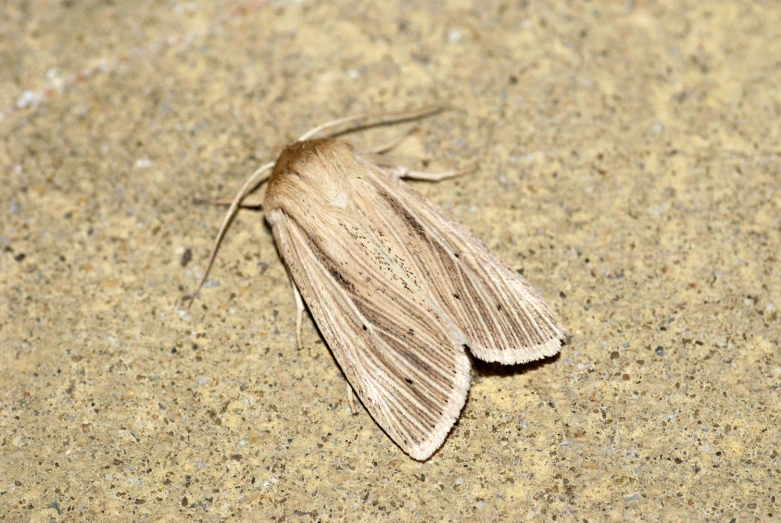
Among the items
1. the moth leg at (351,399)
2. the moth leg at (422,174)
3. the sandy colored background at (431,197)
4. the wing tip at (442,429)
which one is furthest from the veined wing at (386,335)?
the moth leg at (422,174)

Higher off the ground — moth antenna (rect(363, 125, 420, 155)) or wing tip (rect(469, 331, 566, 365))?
moth antenna (rect(363, 125, 420, 155))

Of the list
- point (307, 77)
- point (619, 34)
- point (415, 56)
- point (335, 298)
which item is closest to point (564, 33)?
point (619, 34)

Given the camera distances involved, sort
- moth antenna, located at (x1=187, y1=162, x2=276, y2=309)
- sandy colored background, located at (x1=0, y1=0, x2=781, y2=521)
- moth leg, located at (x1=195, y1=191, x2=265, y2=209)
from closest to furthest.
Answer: sandy colored background, located at (x1=0, y1=0, x2=781, y2=521), moth antenna, located at (x1=187, y1=162, x2=276, y2=309), moth leg, located at (x1=195, y1=191, x2=265, y2=209)

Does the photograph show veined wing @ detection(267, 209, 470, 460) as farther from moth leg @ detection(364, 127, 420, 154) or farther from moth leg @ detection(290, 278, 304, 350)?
moth leg @ detection(364, 127, 420, 154)

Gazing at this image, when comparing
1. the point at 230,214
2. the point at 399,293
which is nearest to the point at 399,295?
the point at 399,293

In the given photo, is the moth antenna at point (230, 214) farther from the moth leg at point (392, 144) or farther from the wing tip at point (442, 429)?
the wing tip at point (442, 429)

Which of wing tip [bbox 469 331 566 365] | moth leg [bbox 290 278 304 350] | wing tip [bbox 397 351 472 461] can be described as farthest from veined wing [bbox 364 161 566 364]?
moth leg [bbox 290 278 304 350]

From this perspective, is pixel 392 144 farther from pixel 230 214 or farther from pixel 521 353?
pixel 521 353

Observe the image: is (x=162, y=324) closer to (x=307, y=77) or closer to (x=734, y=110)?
(x=307, y=77)
